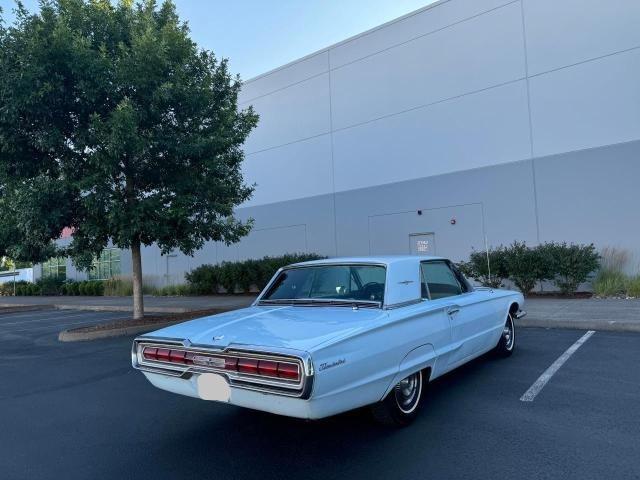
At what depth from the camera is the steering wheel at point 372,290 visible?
4605 millimetres

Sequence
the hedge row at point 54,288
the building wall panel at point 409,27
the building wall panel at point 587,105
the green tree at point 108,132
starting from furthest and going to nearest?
the hedge row at point 54,288
the building wall panel at point 409,27
the building wall panel at point 587,105
the green tree at point 108,132

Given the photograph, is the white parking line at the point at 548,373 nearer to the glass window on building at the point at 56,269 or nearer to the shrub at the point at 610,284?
the shrub at the point at 610,284

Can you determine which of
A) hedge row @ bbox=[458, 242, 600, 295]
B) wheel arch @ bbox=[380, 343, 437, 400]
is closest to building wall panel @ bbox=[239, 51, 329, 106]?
hedge row @ bbox=[458, 242, 600, 295]

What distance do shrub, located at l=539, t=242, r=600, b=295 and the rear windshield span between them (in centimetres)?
1035

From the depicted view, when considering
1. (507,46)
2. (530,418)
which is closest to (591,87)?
(507,46)

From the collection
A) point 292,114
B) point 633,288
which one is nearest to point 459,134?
point 633,288

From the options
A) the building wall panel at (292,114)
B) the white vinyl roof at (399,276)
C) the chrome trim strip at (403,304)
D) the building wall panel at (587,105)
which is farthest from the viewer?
the building wall panel at (292,114)

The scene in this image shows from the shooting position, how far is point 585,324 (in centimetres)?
903

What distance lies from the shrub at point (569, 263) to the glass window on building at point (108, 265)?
2493 centimetres

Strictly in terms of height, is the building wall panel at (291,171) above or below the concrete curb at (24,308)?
above

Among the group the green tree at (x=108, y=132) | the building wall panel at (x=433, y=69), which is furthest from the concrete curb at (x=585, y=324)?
the building wall panel at (x=433, y=69)

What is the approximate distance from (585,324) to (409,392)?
6.08m

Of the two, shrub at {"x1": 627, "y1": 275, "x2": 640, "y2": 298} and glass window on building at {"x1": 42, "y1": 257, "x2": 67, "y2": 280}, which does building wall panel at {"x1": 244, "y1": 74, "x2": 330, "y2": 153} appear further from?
glass window on building at {"x1": 42, "y1": 257, "x2": 67, "y2": 280}

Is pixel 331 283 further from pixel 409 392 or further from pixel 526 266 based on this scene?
pixel 526 266
